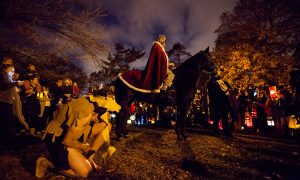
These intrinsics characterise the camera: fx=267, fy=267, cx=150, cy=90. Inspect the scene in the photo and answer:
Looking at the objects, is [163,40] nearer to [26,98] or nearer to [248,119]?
[26,98]

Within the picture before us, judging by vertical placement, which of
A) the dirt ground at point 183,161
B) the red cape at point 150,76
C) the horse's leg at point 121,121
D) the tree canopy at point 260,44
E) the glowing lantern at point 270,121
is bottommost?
the dirt ground at point 183,161

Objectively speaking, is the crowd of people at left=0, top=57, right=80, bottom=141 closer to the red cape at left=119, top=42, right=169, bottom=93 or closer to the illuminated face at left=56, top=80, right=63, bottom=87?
the illuminated face at left=56, top=80, right=63, bottom=87

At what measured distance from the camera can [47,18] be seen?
351 inches

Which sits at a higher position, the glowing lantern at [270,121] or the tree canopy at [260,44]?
the tree canopy at [260,44]

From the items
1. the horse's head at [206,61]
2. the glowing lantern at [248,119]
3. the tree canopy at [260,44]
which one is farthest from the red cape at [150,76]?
the tree canopy at [260,44]

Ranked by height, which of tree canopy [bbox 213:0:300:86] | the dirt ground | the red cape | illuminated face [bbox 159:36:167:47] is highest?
tree canopy [bbox 213:0:300:86]

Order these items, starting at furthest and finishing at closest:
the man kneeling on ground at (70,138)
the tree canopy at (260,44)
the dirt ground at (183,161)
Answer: the tree canopy at (260,44), the dirt ground at (183,161), the man kneeling on ground at (70,138)

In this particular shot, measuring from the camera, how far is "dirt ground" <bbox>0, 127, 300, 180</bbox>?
4430 millimetres

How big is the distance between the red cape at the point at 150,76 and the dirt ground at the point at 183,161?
1.71 m

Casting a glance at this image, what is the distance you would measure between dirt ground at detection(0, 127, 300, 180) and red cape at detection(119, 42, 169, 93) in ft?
5.63

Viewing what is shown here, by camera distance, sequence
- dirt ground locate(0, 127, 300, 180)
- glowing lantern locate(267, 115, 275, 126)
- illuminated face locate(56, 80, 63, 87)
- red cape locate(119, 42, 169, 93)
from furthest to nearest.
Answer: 1. glowing lantern locate(267, 115, 275, 126)
2. illuminated face locate(56, 80, 63, 87)
3. red cape locate(119, 42, 169, 93)
4. dirt ground locate(0, 127, 300, 180)

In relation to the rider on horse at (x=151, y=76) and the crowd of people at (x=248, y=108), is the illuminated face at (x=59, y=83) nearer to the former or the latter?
the rider on horse at (x=151, y=76)

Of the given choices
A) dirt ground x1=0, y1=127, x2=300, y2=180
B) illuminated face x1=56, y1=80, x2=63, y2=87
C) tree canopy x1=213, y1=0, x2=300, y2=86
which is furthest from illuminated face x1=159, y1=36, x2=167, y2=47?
tree canopy x1=213, y1=0, x2=300, y2=86

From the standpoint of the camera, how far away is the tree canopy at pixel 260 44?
62.6 ft
